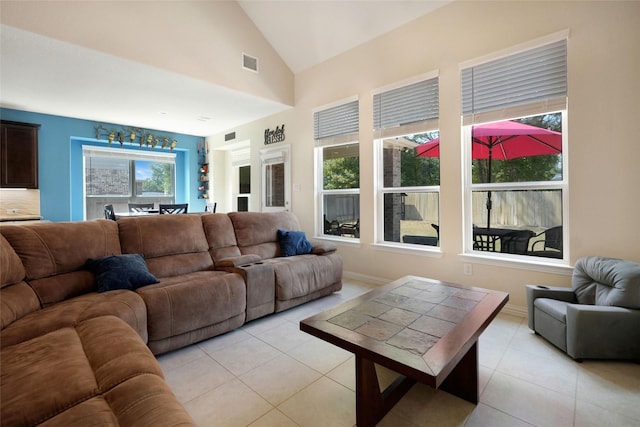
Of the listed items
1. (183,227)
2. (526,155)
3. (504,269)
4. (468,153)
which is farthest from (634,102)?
(183,227)

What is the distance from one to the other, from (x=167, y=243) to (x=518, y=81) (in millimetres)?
3776

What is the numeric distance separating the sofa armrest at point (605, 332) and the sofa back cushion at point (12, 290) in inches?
142

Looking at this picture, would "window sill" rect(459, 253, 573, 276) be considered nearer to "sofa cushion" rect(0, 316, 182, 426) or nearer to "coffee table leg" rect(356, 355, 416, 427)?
"coffee table leg" rect(356, 355, 416, 427)

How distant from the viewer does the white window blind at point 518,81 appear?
272 centimetres

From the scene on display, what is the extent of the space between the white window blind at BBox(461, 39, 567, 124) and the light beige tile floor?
2.17 meters

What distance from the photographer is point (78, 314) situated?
186 centimetres

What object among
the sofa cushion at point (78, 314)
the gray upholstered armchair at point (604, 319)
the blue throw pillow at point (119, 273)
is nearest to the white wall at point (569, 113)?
the gray upholstered armchair at point (604, 319)

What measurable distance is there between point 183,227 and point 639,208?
4021 mm

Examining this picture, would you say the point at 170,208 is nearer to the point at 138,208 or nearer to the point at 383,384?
the point at 138,208

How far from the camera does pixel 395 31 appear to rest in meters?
3.80

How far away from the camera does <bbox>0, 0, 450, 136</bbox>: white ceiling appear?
3371 mm

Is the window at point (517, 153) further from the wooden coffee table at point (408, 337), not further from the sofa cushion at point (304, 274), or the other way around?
the sofa cushion at point (304, 274)

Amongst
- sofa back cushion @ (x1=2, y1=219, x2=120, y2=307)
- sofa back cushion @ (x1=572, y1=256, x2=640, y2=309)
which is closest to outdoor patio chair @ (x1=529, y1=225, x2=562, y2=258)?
sofa back cushion @ (x1=572, y1=256, x2=640, y2=309)

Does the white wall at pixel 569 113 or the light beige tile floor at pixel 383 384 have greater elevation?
the white wall at pixel 569 113
